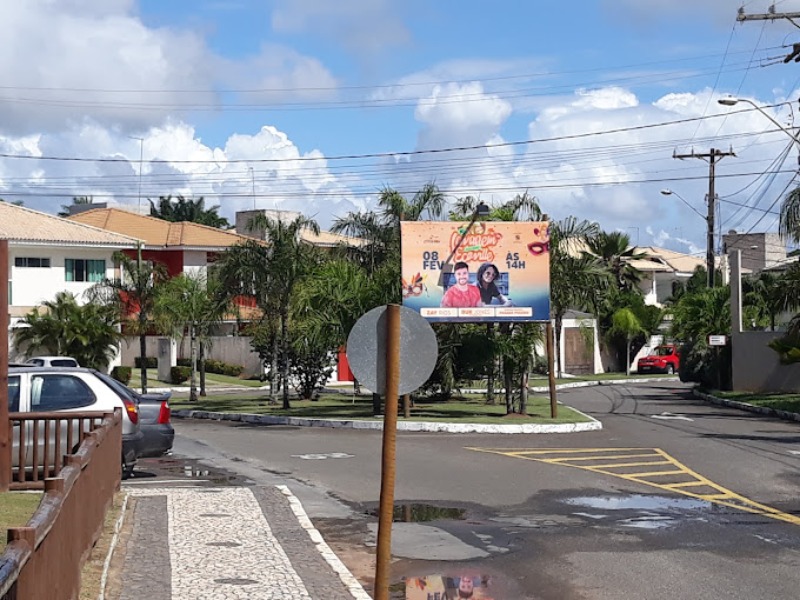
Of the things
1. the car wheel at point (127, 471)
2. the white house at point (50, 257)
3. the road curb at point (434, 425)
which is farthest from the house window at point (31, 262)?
the car wheel at point (127, 471)

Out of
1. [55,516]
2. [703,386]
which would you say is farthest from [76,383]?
[703,386]

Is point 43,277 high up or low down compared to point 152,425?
up

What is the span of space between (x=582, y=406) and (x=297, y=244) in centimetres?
1132

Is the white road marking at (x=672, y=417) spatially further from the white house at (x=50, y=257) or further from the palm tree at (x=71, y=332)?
the white house at (x=50, y=257)

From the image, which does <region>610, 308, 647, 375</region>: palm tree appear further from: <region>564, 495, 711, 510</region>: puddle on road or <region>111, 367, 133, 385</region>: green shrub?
<region>564, 495, 711, 510</region>: puddle on road

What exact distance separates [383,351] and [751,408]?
29.3 m

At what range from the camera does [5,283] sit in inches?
503

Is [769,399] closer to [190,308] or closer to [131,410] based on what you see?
[190,308]

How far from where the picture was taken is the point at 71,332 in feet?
143

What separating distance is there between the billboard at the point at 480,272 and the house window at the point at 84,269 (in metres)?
27.0

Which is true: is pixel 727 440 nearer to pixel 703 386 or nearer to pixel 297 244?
pixel 297 244

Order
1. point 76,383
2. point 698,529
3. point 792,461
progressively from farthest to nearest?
1. point 792,461
2. point 76,383
3. point 698,529

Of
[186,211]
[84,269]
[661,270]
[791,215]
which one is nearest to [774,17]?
[791,215]

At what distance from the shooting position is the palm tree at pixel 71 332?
143 feet
